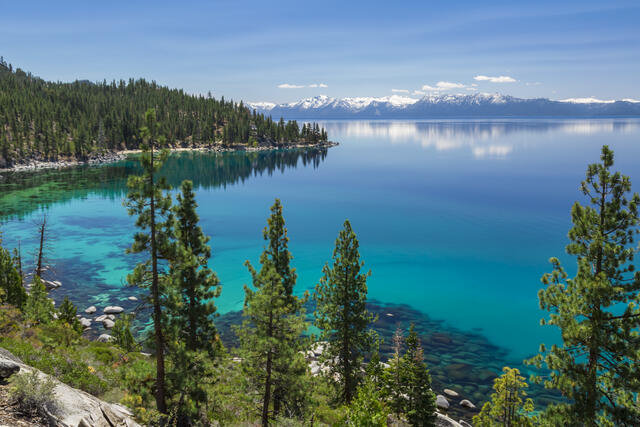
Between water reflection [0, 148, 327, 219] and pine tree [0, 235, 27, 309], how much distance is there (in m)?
52.3

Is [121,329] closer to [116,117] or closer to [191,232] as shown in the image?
[191,232]

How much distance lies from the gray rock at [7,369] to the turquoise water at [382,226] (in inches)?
1206

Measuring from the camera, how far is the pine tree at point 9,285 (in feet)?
110

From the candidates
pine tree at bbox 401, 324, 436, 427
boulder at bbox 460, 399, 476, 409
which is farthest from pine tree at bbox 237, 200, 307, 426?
boulder at bbox 460, 399, 476, 409

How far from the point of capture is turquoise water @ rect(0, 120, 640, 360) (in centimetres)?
4600

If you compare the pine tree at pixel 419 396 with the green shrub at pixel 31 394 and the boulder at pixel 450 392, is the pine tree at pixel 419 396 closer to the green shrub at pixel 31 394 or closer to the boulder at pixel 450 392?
the boulder at pixel 450 392

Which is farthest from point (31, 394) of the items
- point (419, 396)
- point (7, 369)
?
point (419, 396)

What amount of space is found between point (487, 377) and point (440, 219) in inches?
2002

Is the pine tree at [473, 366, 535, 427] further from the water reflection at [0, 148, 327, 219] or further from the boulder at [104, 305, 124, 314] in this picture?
the water reflection at [0, 148, 327, 219]

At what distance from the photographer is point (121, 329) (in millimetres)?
32781

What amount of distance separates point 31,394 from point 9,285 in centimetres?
2943

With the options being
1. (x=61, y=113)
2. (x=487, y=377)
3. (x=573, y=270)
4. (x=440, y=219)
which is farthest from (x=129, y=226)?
(x=61, y=113)

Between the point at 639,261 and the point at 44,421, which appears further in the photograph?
the point at 639,261

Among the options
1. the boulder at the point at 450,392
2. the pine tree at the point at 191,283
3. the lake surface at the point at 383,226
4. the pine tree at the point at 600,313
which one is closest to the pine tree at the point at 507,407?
the boulder at the point at 450,392
